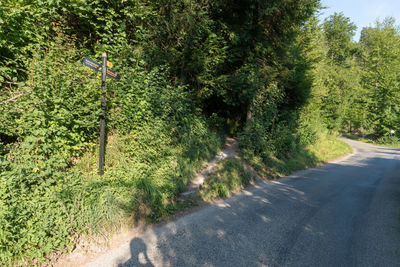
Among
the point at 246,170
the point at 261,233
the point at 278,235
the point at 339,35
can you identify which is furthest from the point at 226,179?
the point at 339,35

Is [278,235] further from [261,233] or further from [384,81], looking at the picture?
[384,81]

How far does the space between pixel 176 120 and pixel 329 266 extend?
17.3 ft

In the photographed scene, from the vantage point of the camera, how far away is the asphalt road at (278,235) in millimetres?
3324

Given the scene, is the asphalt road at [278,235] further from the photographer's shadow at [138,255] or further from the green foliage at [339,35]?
the green foliage at [339,35]

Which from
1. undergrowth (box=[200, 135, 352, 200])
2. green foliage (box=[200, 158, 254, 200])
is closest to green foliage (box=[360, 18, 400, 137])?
undergrowth (box=[200, 135, 352, 200])

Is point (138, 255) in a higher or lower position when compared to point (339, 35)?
lower

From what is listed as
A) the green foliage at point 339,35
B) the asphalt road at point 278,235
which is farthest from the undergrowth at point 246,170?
the green foliage at point 339,35

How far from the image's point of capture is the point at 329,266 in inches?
126

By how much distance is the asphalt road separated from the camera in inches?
131

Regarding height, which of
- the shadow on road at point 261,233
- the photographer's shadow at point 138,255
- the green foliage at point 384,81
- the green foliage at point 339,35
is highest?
the green foliage at point 339,35

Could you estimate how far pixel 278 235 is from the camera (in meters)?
4.04

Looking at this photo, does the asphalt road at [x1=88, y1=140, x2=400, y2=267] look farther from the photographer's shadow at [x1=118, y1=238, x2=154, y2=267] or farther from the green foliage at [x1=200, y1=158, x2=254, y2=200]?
the green foliage at [x1=200, y1=158, x2=254, y2=200]

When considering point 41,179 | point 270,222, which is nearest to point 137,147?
point 41,179

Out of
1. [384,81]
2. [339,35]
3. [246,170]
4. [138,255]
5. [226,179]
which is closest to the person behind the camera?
[138,255]
